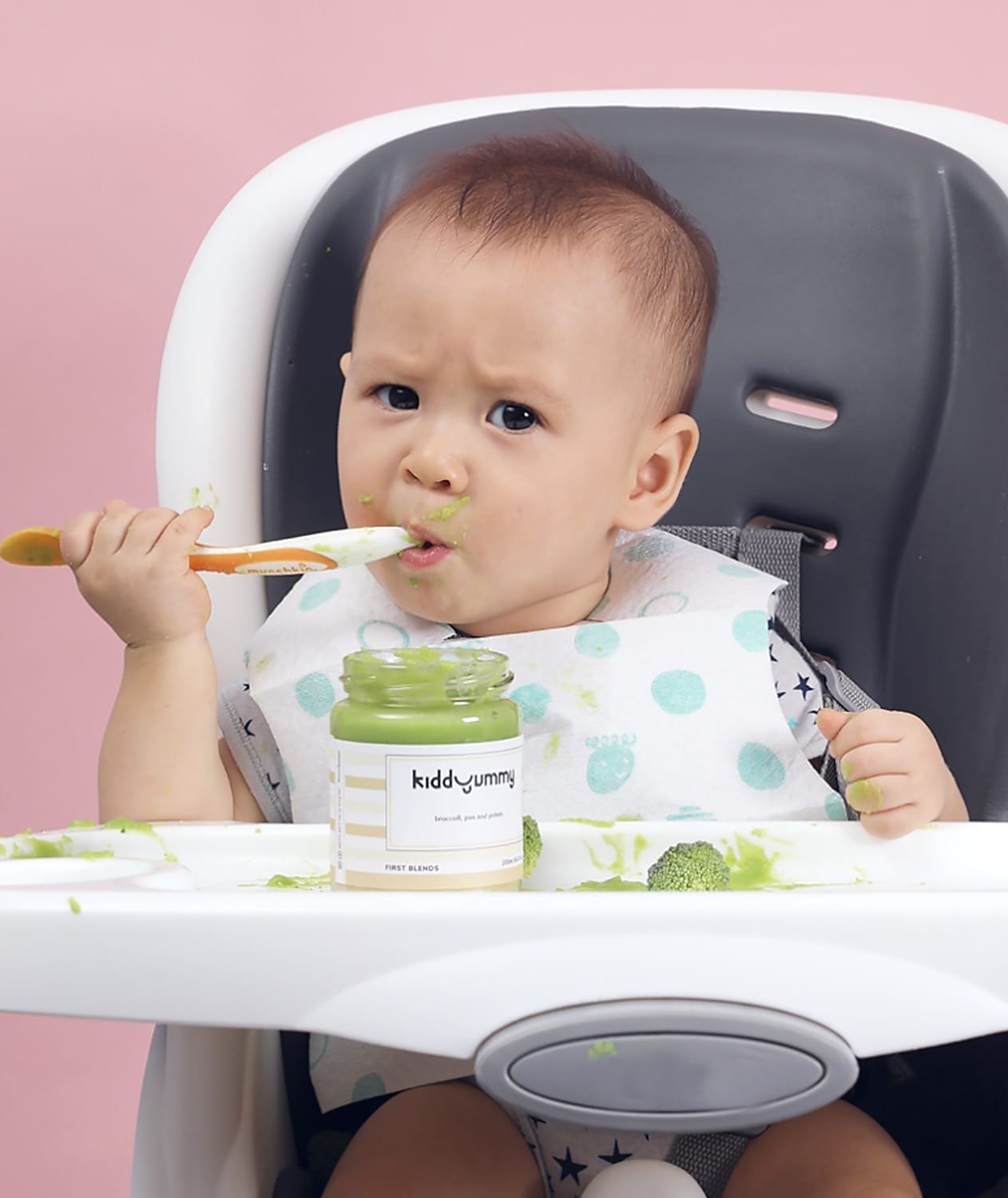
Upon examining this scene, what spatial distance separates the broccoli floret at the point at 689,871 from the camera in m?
0.78

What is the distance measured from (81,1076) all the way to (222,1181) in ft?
3.66

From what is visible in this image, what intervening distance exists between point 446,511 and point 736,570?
9.7 inches

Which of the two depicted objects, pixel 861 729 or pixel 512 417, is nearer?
pixel 861 729

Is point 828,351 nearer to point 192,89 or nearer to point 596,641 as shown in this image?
point 596,641

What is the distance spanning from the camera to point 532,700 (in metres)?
1.06

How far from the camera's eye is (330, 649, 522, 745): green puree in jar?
738 millimetres

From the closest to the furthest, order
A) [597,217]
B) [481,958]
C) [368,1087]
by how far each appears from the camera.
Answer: [481,958]
[368,1087]
[597,217]

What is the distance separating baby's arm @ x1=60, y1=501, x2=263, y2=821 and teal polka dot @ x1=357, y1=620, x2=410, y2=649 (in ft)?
0.49

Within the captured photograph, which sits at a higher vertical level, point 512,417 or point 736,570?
point 512,417

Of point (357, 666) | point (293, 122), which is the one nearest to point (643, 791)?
point (357, 666)

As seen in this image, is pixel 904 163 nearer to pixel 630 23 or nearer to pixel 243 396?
pixel 243 396

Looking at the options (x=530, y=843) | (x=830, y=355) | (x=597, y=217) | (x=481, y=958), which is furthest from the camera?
(x=830, y=355)

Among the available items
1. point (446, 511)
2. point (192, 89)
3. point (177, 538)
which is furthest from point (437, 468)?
point (192, 89)

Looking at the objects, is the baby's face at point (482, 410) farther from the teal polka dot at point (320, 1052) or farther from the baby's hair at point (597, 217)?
the teal polka dot at point (320, 1052)
